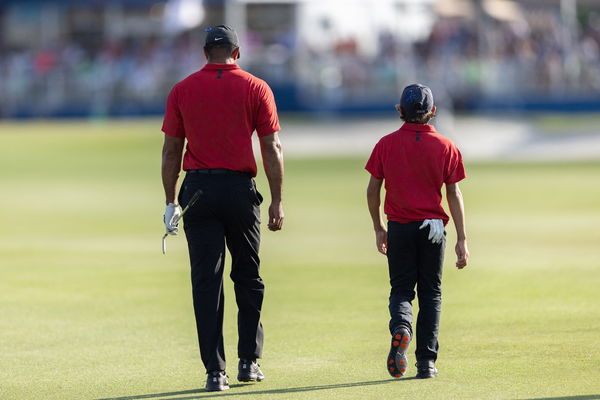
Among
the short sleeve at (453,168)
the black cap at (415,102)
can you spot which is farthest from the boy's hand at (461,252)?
the black cap at (415,102)

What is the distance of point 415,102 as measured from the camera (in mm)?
7281

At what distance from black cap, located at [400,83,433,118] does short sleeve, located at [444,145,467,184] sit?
0.28m

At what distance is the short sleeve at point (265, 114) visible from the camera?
712cm

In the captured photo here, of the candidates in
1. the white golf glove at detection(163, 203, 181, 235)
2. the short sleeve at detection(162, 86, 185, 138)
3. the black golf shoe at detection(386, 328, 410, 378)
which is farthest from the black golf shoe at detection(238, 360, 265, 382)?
the short sleeve at detection(162, 86, 185, 138)

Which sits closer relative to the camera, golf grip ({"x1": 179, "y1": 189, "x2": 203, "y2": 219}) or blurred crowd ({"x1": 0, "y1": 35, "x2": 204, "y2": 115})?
golf grip ({"x1": 179, "y1": 189, "x2": 203, "y2": 219})

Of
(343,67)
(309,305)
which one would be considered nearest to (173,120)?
(309,305)

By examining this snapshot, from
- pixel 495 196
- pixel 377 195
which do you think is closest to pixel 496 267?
pixel 377 195

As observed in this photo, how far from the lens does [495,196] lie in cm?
2102

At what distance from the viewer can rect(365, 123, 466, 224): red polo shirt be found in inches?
286

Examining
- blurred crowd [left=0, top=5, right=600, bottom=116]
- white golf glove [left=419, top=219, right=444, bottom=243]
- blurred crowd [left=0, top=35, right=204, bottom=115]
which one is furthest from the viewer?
blurred crowd [left=0, top=35, right=204, bottom=115]

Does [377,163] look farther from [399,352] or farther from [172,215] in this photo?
[172,215]

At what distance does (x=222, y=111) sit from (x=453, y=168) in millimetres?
1363

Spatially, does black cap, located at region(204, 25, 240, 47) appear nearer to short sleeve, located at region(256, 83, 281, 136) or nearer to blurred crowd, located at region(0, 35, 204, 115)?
short sleeve, located at region(256, 83, 281, 136)

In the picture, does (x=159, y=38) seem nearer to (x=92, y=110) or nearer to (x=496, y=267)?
(x=92, y=110)
